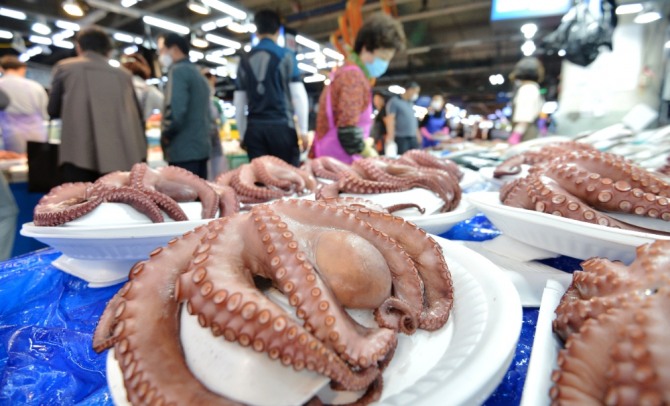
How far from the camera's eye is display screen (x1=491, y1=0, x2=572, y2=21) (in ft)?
13.5

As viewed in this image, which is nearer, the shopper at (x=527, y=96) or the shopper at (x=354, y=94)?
the shopper at (x=354, y=94)

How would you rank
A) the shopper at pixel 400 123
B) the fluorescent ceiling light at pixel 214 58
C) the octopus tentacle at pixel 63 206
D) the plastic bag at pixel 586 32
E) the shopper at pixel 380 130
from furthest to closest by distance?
1. the fluorescent ceiling light at pixel 214 58
2. the shopper at pixel 380 130
3. the shopper at pixel 400 123
4. the plastic bag at pixel 586 32
5. the octopus tentacle at pixel 63 206

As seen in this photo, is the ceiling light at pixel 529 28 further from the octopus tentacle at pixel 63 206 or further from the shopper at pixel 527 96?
the octopus tentacle at pixel 63 206

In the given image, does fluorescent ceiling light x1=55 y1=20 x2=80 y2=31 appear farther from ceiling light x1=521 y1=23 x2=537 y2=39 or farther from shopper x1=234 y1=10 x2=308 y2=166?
ceiling light x1=521 y1=23 x2=537 y2=39

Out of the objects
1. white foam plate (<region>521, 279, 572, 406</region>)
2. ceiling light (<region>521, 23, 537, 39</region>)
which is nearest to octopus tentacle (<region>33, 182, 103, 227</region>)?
white foam plate (<region>521, 279, 572, 406</region>)

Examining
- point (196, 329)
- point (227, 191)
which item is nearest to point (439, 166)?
point (227, 191)

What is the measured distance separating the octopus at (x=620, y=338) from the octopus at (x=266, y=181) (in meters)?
1.20

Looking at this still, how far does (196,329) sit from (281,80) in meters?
3.07

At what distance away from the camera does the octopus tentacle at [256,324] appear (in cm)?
47

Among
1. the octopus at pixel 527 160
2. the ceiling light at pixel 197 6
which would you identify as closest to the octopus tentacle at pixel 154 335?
the octopus at pixel 527 160

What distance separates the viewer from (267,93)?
321cm

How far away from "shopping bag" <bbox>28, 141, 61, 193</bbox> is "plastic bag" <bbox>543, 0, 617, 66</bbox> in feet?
17.2

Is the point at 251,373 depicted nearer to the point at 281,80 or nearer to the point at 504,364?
the point at 504,364

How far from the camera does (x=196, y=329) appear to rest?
1.77ft
